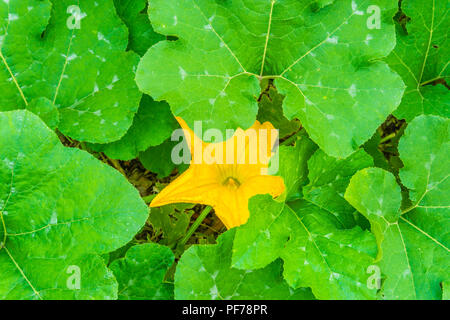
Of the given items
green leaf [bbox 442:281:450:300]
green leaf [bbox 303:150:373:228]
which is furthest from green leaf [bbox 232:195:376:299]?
green leaf [bbox 442:281:450:300]

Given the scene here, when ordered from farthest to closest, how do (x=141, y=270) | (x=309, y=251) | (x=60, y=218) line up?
(x=141, y=270), (x=309, y=251), (x=60, y=218)

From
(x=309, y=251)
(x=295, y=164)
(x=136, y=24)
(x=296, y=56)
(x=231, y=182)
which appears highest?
(x=136, y=24)

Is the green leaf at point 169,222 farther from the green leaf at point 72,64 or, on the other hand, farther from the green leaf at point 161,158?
the green leaf at point 72,64

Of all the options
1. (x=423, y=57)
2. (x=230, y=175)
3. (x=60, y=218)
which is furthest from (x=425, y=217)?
(x=60, y=218)

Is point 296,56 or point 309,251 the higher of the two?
point 296,56

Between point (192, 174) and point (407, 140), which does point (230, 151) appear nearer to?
point (192, 174)

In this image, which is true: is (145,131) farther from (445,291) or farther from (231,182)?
(445,291)
